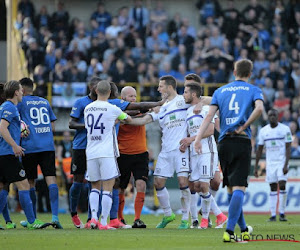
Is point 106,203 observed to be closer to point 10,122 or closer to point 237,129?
point 10,122

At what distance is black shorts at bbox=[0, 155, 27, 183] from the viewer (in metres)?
12.5

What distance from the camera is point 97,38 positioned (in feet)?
88.2

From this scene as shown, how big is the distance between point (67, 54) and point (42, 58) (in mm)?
869

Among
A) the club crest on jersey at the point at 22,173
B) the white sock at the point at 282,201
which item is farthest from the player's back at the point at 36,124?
the white sock at the point at 282,201

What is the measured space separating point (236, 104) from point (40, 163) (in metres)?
4.51

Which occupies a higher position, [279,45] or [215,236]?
[279,45]

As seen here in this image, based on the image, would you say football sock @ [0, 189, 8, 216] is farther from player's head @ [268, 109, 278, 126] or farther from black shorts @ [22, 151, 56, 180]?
player's head @ [268, 109, 278, 126]

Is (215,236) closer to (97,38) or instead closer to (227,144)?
(227,144)

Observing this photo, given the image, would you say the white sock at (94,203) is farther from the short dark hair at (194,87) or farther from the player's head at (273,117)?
the player's head at (273,117)

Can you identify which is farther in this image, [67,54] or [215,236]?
[67,54]

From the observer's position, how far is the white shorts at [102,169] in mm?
12359

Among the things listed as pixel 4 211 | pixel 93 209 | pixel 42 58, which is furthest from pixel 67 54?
pixel 93 209

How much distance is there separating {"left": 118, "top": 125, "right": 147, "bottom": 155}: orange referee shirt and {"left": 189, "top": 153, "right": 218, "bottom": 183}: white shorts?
96 centimetres

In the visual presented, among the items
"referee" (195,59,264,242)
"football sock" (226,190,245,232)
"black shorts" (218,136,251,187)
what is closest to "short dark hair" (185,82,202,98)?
"referee" (195,59,264,242)
